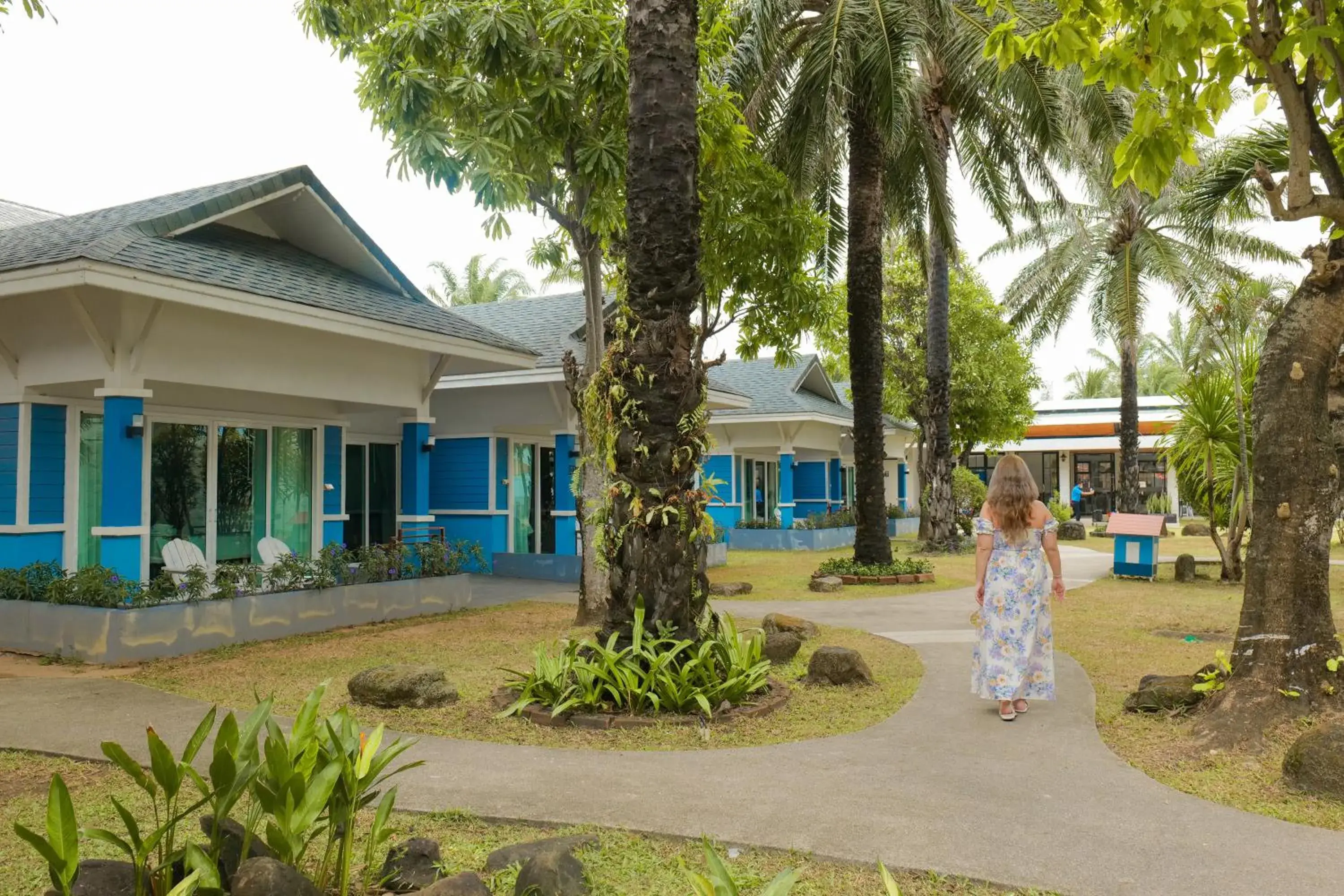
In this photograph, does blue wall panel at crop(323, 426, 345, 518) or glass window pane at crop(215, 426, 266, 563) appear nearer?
glass window pane at crop(215, 426, 266, 563)

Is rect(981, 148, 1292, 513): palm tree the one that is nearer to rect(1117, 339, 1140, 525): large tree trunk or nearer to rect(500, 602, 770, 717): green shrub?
rect(1117, 339, 1140, 525): large tree trunk

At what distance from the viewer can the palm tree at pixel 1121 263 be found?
79.3 feet

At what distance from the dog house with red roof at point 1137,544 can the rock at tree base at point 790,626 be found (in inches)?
353

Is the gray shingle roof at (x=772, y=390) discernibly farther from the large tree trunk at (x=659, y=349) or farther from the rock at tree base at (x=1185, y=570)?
the large tree trunk at (x=659, y=349)

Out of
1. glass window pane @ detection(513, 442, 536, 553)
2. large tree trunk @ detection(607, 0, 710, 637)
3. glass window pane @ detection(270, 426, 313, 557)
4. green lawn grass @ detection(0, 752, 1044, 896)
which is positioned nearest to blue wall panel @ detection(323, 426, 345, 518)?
glass window pane @ detection(270, 426, 313, 557)

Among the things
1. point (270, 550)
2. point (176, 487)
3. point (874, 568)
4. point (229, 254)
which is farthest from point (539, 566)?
point (229, 254)

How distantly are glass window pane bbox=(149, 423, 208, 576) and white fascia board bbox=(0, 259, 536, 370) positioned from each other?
2.37m

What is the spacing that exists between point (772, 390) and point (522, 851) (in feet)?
80.9

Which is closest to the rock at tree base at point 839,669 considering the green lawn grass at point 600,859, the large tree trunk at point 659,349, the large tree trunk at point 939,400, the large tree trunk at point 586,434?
the large tree trunk at point 659,349

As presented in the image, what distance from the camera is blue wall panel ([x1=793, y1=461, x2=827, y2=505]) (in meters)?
31.0

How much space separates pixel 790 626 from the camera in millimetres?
9773

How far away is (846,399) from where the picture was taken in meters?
34.5

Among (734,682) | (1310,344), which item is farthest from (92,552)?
(1310,344)

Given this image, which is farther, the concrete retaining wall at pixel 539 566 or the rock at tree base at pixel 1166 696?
the concrete retaining wall at pixel 539 566
